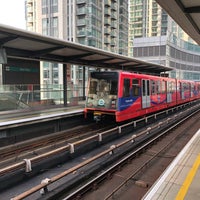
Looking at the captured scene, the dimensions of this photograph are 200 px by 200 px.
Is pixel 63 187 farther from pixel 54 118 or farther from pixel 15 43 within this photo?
pixel 15 43

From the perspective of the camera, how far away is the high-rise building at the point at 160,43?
67.5m

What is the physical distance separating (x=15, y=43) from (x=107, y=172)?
764 cm

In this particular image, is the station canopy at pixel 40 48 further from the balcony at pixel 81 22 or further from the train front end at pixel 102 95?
the balcony at pixel 81 22

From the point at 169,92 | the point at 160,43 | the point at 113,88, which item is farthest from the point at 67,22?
the point at 113,88

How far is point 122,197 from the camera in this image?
6.00 meters

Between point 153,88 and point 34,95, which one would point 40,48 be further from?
point 153,88

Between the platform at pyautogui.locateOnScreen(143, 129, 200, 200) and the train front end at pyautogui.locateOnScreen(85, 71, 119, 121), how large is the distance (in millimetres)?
5416

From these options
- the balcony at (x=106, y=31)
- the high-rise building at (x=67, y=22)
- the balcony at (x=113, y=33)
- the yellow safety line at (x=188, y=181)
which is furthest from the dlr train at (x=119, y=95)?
the balcony at (x=113, y=33)

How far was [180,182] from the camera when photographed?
219 inches

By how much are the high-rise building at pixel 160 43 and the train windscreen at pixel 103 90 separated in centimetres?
3820

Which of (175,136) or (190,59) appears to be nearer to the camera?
(175,136)

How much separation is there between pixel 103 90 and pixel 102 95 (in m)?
0.27

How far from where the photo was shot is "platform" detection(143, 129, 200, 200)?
4.92 m

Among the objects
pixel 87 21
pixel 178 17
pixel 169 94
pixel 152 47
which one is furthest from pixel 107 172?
pixel 152 47
